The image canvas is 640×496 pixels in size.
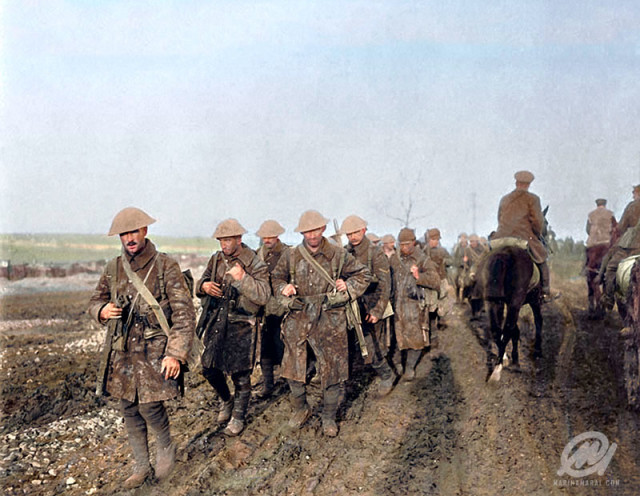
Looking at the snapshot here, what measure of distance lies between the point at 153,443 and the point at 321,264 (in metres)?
2.66

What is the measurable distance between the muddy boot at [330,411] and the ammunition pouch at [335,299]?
891mm

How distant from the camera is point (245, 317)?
5789mm

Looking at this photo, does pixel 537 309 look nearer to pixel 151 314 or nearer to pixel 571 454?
pixel 571 454

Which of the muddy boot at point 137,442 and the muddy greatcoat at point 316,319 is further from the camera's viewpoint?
the muddy greatcoat at point 316,319

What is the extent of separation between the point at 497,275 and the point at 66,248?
99.8 ft

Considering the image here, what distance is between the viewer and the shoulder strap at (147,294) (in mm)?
4449

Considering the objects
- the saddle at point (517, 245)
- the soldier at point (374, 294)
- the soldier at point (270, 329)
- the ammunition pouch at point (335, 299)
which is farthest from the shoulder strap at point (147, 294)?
the saddle at point (517, 245)

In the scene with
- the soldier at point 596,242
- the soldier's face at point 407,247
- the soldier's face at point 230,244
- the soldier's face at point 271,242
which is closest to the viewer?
the soldier's face at point 230,244

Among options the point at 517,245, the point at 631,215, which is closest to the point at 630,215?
the point at 631,215

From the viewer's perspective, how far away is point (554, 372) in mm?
7953

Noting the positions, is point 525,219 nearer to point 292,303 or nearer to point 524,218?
point 524,218

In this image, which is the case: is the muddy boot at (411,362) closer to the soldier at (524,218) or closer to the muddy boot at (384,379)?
the muddy boot at (384,379)

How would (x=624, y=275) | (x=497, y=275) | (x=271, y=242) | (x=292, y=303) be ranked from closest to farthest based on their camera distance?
(x=292, y=303) < (x=624, y=275) < (x=271, y=242) < (x=497, y=275)

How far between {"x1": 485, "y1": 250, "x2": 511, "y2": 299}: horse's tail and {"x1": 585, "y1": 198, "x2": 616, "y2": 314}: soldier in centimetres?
575
